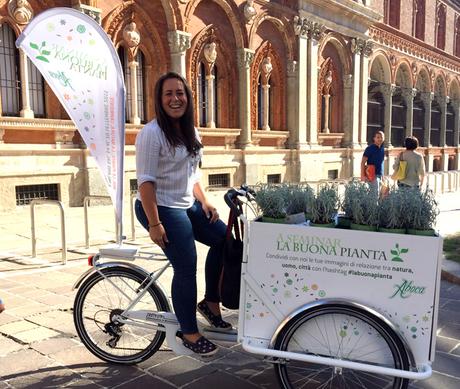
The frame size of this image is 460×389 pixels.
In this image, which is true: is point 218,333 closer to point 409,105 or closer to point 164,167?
point 164,167

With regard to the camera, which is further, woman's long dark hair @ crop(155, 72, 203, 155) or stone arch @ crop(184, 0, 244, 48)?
stone arch @ crop(184, 0, 244, 48)

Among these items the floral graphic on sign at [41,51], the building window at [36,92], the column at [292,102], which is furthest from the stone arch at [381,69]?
the floral graphic on sign at [41,51]

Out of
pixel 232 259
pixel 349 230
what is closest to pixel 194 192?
pixel 232 259

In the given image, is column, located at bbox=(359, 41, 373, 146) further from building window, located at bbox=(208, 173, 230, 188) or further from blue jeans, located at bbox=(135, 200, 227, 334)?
blue jeans, located at bbox=(135, 200, 227, 334)

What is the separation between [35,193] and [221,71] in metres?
8.09

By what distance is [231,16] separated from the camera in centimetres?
1545

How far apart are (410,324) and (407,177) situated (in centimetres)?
632

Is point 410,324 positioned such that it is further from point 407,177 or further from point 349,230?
point 407,177

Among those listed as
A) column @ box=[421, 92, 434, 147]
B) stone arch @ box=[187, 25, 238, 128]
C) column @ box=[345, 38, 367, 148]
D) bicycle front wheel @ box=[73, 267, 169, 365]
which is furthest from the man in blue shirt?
column @ box=[421, 92, 434, 147]

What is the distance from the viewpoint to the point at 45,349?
3.56 m

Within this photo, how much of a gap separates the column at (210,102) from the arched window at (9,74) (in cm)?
648

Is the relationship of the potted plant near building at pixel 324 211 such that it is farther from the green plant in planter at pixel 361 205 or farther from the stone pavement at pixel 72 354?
the stone pavement at pixel 72 354

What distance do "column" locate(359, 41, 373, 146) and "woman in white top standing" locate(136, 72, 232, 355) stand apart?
21585 millimetres

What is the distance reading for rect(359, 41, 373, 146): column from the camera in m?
22.9
